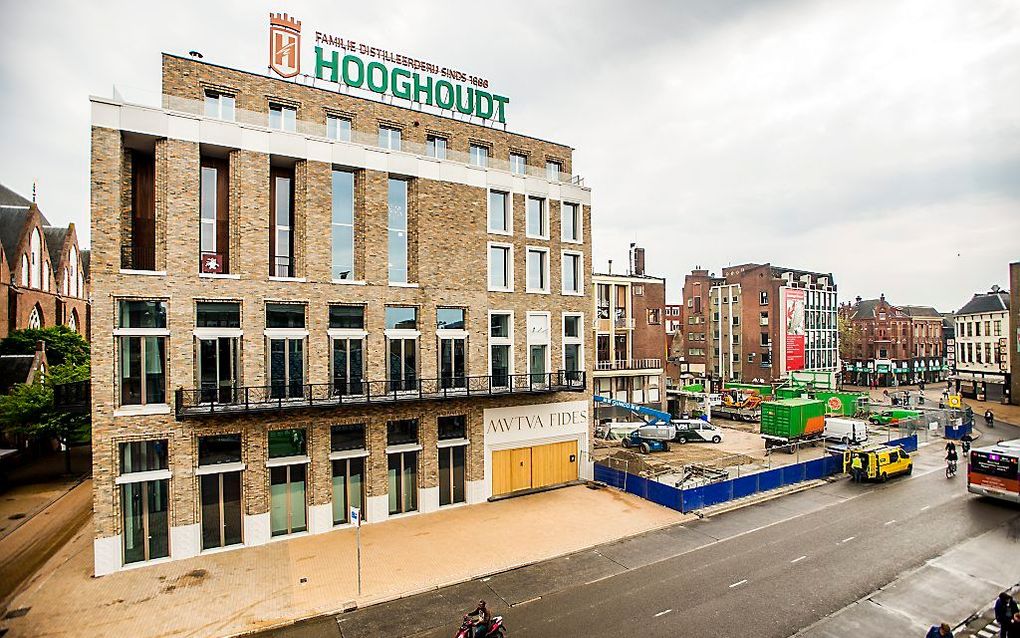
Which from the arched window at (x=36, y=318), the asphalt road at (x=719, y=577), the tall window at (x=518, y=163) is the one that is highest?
the tall window at (x=518, y=163)

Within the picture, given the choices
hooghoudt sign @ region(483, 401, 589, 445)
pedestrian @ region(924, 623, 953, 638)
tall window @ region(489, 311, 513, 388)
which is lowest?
pedestrian @ region(924, 623, 953, 638)

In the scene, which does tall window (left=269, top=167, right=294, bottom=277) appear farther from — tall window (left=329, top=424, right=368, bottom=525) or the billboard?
the billboard

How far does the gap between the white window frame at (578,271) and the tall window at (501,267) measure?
3.12 m

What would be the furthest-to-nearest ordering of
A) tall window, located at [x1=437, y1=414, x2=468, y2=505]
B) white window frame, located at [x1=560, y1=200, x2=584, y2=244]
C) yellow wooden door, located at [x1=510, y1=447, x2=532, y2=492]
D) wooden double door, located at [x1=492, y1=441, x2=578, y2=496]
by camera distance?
white window frame, located at [x1=560, y1=200, x2=584, y2=244]
yellow wooden door, located at [x1=510, y1=447, x2=532, y2=492]
wooden double door, located at [x1=492, y1=441, x2=578, y2=496]
tall window, located at [x1=437, y1=414, x2=468, y2=505]

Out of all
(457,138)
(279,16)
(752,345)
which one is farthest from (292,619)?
(752,345)

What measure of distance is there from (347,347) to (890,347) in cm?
9417

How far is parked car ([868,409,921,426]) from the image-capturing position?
1694 inches

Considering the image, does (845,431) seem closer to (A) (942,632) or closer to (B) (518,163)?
(B) (518,163)

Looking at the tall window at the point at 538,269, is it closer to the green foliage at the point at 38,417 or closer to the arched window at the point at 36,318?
the green foliage at the point at 38,417

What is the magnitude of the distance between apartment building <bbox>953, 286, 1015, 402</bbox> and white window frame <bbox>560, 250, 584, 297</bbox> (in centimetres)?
6402

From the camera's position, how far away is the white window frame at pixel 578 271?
28266mm

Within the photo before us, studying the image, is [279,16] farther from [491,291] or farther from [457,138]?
[491,291]

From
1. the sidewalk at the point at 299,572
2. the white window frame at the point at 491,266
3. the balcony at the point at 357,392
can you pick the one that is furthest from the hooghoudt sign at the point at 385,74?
the sidewalk at the point at 299,572

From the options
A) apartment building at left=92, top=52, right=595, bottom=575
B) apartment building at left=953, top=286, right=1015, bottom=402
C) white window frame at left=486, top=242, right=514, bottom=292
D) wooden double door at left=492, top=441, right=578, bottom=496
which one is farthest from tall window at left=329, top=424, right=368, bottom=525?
apartment building at left=953, top=286, right=1015, bottom=402
